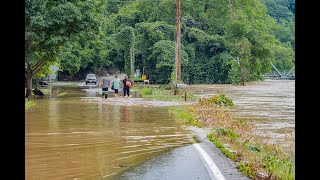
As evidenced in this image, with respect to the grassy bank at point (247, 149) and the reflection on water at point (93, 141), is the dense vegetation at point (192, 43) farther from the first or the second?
the grassy bank at point (247, 149)

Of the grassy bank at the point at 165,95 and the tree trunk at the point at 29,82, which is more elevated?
the tree trunk at the point at 29,82

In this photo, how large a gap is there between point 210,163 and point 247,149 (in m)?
2.17

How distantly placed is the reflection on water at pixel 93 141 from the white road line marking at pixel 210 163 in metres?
0.78

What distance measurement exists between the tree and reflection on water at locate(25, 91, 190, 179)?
6.90m

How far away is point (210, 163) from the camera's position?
33.0ft

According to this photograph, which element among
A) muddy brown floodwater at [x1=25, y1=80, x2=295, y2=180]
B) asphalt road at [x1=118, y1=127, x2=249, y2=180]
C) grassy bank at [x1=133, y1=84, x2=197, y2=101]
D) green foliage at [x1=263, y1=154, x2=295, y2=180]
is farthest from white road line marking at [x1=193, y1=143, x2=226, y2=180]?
grassy bank at [x1=133, y1=84, x2=197, y2=101]

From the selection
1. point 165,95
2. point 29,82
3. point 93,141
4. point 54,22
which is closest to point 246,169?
point 93,141

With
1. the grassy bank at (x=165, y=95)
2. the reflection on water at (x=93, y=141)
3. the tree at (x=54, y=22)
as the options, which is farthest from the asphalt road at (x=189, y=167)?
the grassy bank at (x=165, y=95)

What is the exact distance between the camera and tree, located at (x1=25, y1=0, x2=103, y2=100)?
2639cm

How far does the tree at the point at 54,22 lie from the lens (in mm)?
26391
